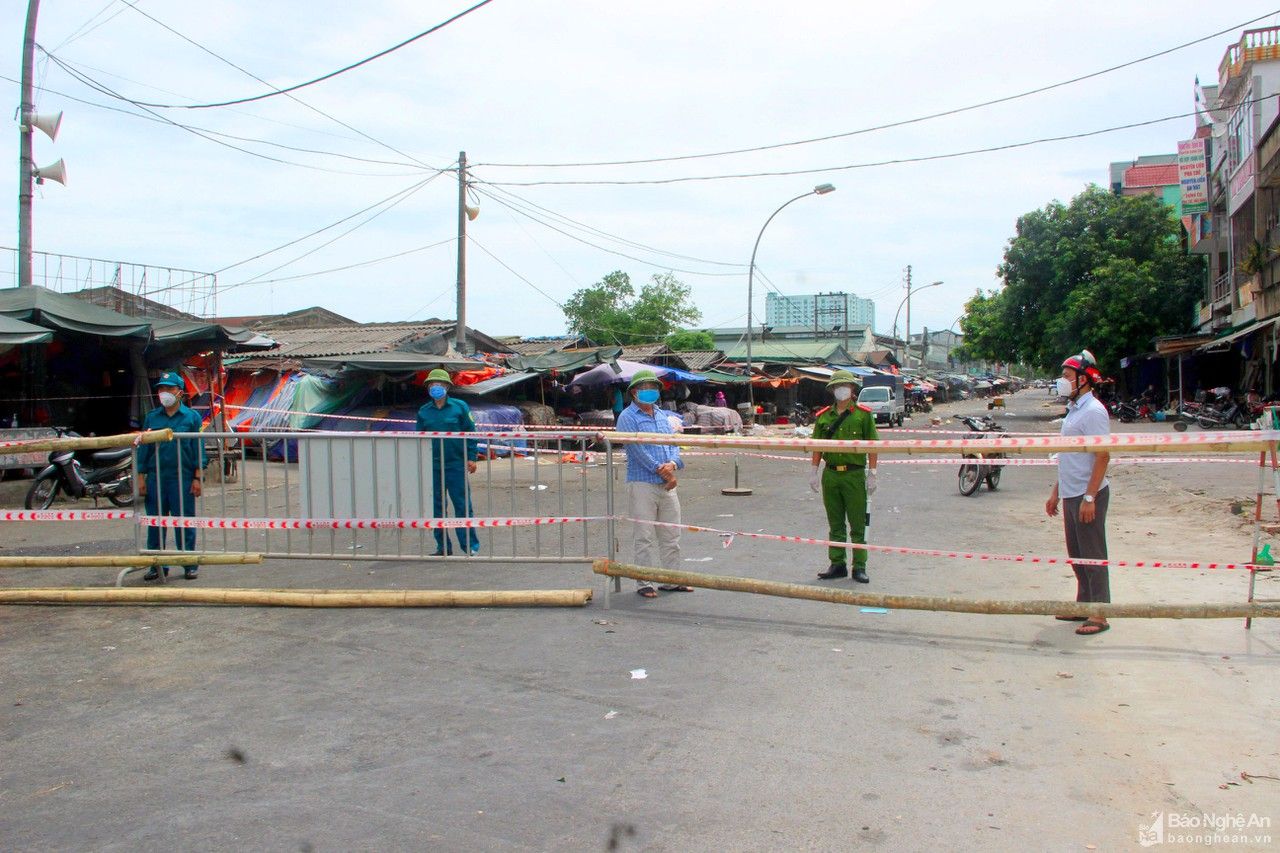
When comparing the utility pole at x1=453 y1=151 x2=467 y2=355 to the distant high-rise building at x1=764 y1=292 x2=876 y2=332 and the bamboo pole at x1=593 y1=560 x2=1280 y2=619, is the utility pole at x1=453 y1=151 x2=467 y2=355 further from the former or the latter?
the distant high-rise building at x1=764 y1=292 x2=876 y2=332

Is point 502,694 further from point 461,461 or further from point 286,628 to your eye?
point 461,461

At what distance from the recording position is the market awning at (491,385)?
2352 centimetres

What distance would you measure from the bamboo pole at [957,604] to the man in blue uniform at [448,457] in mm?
2032

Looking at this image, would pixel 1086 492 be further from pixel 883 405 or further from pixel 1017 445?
pixel 883 405

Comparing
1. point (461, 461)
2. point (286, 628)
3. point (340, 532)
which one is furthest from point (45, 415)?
point (286, 628)

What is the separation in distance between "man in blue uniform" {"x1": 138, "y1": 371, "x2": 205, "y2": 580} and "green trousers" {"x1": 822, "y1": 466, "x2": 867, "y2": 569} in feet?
17.5

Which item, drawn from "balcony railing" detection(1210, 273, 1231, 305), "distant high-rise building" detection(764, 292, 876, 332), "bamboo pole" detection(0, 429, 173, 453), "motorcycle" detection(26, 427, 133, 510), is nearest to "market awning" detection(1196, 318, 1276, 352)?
"balcony railing" detection(1210, 273, 1231, 305)

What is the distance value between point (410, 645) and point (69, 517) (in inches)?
149

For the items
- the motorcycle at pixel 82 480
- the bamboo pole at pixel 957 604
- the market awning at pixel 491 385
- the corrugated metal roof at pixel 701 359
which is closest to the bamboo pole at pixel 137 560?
the bamboo pole at pixel 957 604

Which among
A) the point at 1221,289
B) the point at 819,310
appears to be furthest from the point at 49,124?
the point at 819,310

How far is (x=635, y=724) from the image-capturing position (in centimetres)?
457

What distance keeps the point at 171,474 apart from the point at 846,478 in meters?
5.79

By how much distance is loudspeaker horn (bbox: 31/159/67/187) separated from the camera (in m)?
15.3

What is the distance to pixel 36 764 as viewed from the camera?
13.8ft
